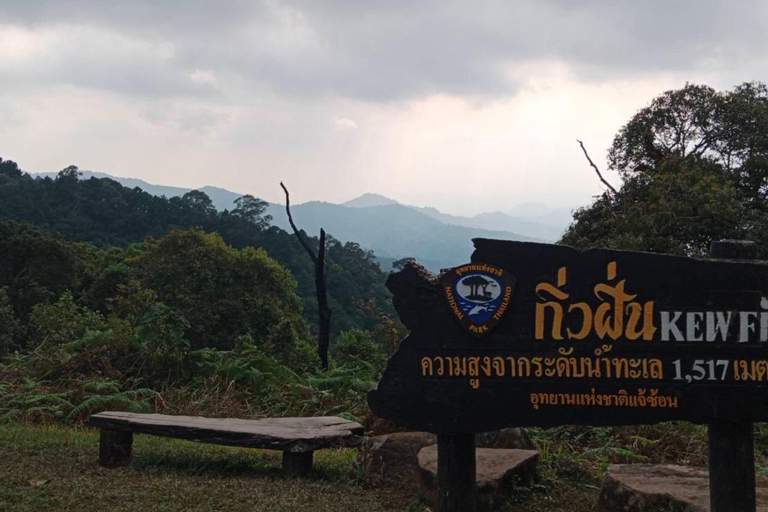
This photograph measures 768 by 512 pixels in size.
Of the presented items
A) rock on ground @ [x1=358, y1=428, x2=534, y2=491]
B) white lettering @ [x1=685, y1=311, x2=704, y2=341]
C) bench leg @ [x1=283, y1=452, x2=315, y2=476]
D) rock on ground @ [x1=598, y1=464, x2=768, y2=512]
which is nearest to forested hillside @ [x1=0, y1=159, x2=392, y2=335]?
rock on ground @ [x1=358, y1=428, x2=534, y2=491]

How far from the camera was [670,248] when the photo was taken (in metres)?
15.2

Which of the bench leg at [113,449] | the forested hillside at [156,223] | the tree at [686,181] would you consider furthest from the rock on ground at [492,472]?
the forested hillside at [156,223]

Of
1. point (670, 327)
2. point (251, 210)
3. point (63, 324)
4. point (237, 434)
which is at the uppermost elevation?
point (251, 210)

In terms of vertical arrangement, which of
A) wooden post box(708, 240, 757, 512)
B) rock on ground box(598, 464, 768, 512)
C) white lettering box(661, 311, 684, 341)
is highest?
white lettering box(661, 311, 684, 341)

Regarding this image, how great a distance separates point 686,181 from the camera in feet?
56.7

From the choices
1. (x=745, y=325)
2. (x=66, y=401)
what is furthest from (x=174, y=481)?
(x=745, y=325)

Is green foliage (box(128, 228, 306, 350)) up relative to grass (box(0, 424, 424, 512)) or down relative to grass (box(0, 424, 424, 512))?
up

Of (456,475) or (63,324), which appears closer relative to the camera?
(456,475)

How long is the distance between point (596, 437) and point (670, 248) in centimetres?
928

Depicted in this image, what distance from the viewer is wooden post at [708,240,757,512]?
13.8 feet

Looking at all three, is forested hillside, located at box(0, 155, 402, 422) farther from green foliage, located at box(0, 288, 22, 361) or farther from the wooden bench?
the wooden bench

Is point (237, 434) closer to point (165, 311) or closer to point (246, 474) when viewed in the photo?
point (246, 474)

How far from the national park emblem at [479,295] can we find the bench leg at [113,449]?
3400 millimetres

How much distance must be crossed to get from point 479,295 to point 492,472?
4.88 ft
